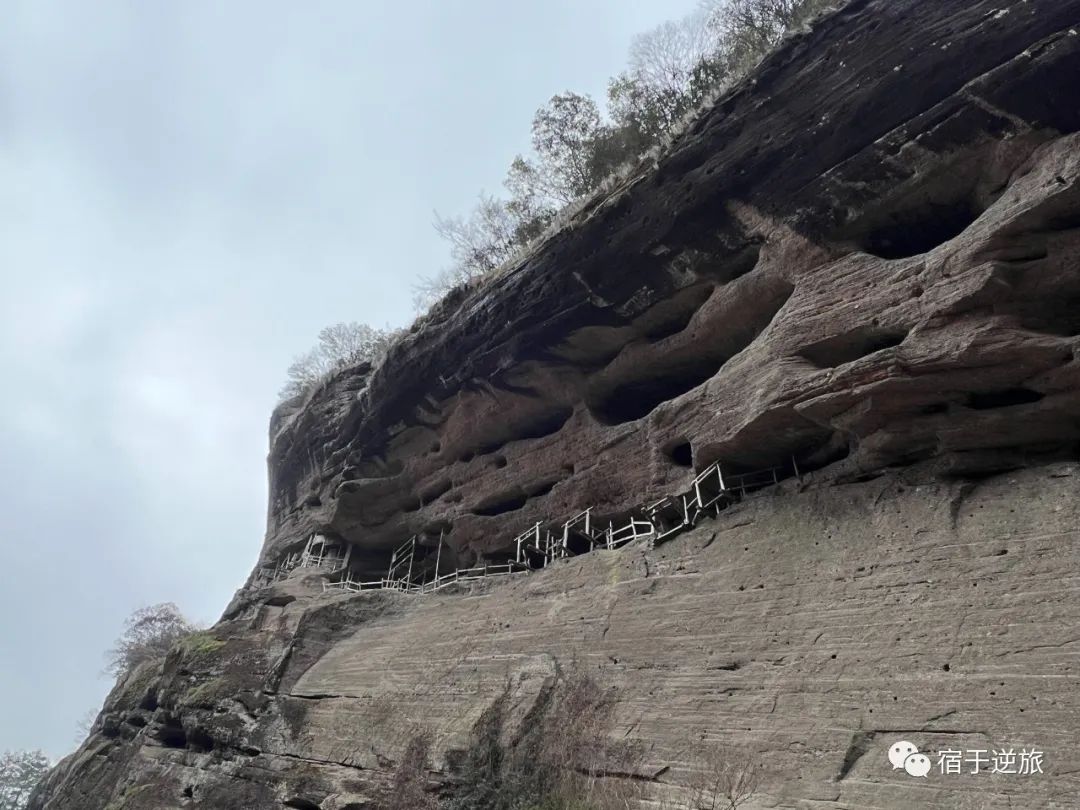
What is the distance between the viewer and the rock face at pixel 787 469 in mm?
7070

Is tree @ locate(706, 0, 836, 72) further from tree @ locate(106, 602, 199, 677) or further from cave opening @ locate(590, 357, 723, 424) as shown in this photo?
tree @ locate(106, 602, 199, 677)

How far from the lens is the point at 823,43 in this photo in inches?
419

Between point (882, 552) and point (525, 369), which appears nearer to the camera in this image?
point (882, 552)

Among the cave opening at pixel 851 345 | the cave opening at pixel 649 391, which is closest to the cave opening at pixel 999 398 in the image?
the cave opening at pixel 851 345

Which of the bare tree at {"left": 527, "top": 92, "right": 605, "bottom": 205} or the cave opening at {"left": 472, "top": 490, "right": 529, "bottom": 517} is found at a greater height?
the bare tree at {"left": 527, "top": 92, "right": 605, "bottom": 205}

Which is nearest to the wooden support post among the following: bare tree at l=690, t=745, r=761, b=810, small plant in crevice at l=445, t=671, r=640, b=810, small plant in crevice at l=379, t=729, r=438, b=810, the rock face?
the rock face

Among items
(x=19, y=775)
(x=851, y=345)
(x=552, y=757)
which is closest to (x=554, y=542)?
(x=552, y=757)

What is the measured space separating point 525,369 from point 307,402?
10.2m

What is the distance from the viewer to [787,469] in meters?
10.5

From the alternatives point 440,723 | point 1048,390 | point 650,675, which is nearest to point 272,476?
point 440,723

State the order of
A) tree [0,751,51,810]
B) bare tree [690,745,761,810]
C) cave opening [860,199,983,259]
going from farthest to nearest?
1. tree [0,751,51,810]
2. cave opening [860,199,983,259]
3. bare tree [690,745,761,810]

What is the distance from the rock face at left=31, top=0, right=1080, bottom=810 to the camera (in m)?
7.07

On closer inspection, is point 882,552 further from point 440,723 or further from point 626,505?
point 440,723

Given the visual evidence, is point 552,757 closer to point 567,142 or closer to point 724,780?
point 724,780
